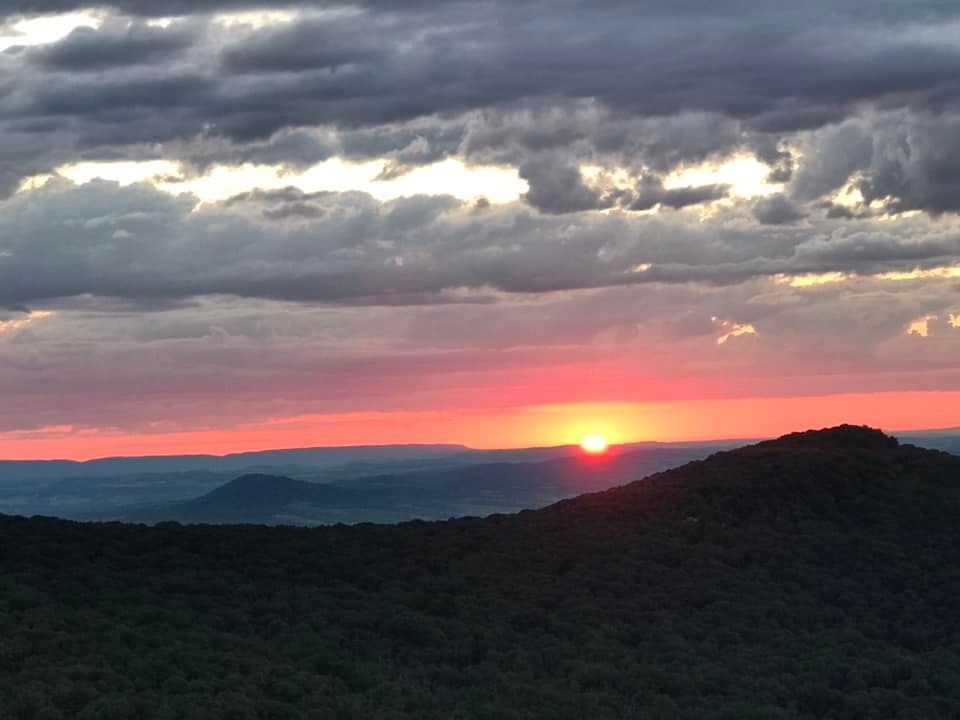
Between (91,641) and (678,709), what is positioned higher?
(91,641)

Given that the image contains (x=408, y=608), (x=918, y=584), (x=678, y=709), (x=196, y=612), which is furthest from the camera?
(x=918, y=584)

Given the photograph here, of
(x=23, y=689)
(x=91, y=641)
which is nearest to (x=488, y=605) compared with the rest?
(x=91, y=641)

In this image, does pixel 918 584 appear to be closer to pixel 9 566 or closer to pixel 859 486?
pixel 859 486

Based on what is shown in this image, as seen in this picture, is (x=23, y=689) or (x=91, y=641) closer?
(x=23, y=689)

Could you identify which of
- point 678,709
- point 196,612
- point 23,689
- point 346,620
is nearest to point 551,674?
point 678,709

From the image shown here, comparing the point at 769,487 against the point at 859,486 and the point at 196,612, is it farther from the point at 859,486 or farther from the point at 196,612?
the point at 196,612

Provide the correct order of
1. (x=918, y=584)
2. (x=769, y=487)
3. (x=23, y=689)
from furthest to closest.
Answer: (x=769, y=487)
(x=918, y=584)
(x=23, y=689)
